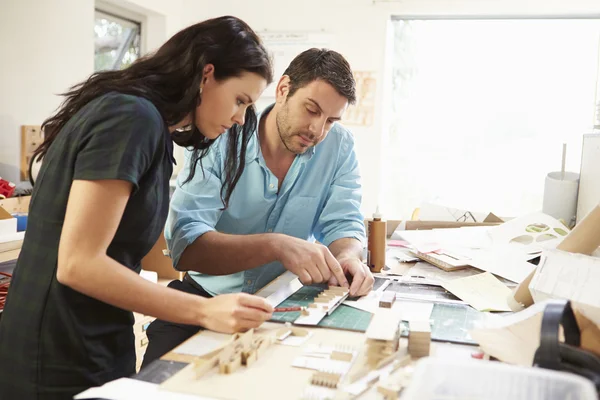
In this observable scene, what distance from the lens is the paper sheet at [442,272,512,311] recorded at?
4.46ft

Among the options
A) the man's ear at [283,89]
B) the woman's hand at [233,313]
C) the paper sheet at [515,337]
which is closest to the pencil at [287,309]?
the woman's hand at [233,313]

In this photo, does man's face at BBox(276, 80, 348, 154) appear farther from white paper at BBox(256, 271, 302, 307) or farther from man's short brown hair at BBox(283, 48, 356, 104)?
white paper at BBox(256, 271, 302, 307)

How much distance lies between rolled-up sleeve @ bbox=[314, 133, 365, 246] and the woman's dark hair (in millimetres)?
655

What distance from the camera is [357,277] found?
1.44m

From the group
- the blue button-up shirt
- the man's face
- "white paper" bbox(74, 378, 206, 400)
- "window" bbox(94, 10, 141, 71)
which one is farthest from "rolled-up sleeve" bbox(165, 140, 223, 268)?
"window" bbox(94, 10, 141, 71)

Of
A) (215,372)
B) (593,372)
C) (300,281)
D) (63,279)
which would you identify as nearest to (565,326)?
(593,372)

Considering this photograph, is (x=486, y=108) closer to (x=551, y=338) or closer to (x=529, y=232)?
(x=529, y=232)

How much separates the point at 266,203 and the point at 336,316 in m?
0.61

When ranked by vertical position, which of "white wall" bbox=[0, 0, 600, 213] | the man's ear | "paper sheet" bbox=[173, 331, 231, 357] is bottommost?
"paper sheet" bbox=[173, 331, 231, 357]

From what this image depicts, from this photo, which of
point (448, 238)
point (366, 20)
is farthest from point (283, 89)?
point (366, 20)

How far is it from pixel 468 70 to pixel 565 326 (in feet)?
10.2

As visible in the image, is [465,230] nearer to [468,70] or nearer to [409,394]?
[409,394]

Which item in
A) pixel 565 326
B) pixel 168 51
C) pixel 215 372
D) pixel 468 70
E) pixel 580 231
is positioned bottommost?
pixel 215 372

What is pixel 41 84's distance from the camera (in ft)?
9.23
